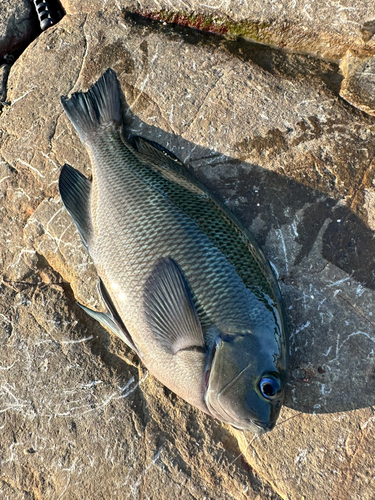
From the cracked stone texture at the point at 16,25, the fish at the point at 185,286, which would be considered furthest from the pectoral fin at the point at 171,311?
the cracked stone texture at the point at 16,25

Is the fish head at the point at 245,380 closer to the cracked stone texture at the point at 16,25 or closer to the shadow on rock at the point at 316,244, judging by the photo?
the shadow on rock at the point at 316,244

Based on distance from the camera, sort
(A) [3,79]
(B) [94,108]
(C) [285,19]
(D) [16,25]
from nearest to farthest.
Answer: (B) [94,108] < (C) [285,19] < (A) [3,79] < (D) [16,25]

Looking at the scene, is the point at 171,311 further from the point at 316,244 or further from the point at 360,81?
the point at 360,81

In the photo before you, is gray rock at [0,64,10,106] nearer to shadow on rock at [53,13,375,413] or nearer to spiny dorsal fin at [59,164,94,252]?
spiny dorsal fin at [59,164,94,252]

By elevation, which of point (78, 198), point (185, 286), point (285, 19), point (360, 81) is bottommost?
point (185, 286)

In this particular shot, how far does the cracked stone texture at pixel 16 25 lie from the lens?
3891 mm

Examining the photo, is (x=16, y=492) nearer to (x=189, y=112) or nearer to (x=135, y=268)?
(x=135, y=268)

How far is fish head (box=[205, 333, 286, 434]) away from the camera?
6.89 feet

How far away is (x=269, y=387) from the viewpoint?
2.12 metres

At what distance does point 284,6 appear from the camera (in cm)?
331

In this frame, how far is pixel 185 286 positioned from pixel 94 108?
1792 mm

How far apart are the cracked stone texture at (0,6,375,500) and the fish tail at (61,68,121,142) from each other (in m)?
0.20

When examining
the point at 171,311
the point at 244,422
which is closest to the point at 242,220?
the point at 171,311

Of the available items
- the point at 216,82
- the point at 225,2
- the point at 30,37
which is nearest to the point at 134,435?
the point at 216,82
